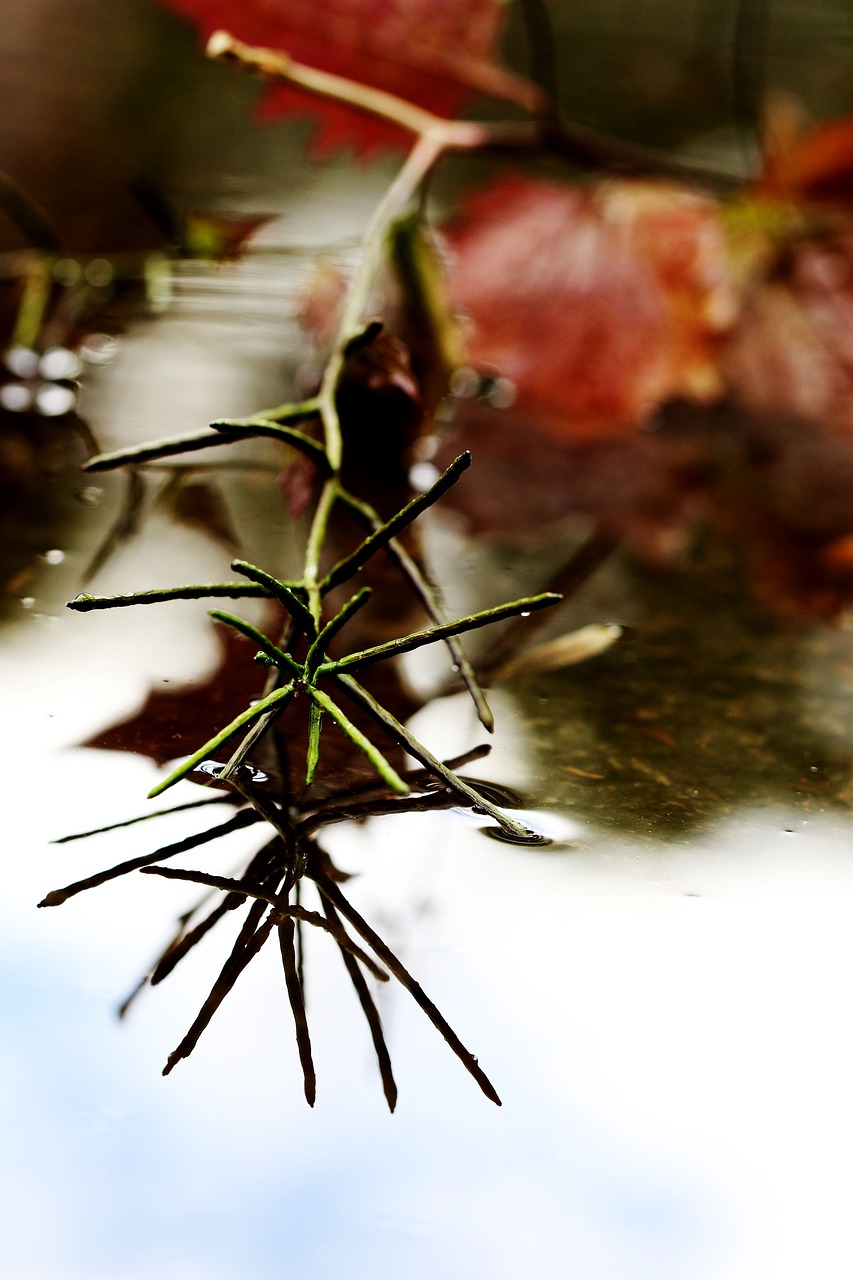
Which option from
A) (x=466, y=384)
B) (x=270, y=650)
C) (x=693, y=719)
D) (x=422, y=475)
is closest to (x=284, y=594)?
(x=270, y=650)

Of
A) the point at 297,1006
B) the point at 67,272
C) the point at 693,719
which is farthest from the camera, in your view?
the point at 67,272

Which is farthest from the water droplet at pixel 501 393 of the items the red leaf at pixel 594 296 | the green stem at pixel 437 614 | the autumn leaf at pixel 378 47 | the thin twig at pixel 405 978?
the thin twig at pixel 405 978

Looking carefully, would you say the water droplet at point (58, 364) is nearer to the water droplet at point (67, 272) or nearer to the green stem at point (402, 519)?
the water droplet at point (67, 272)

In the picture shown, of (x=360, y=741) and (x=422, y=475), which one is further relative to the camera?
(x=422, y=475)

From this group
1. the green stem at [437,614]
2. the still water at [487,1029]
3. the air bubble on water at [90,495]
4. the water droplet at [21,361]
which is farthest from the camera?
the water droplet at [21,361]

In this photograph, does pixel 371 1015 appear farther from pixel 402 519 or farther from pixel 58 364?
pixel 58 364

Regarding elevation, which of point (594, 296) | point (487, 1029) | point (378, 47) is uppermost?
point (378, 47)

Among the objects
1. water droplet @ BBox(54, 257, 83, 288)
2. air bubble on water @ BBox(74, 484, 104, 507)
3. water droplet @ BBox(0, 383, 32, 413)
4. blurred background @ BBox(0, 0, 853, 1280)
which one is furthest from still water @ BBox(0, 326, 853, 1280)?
water droplet @ BBox(54, 257, 83, 288)
